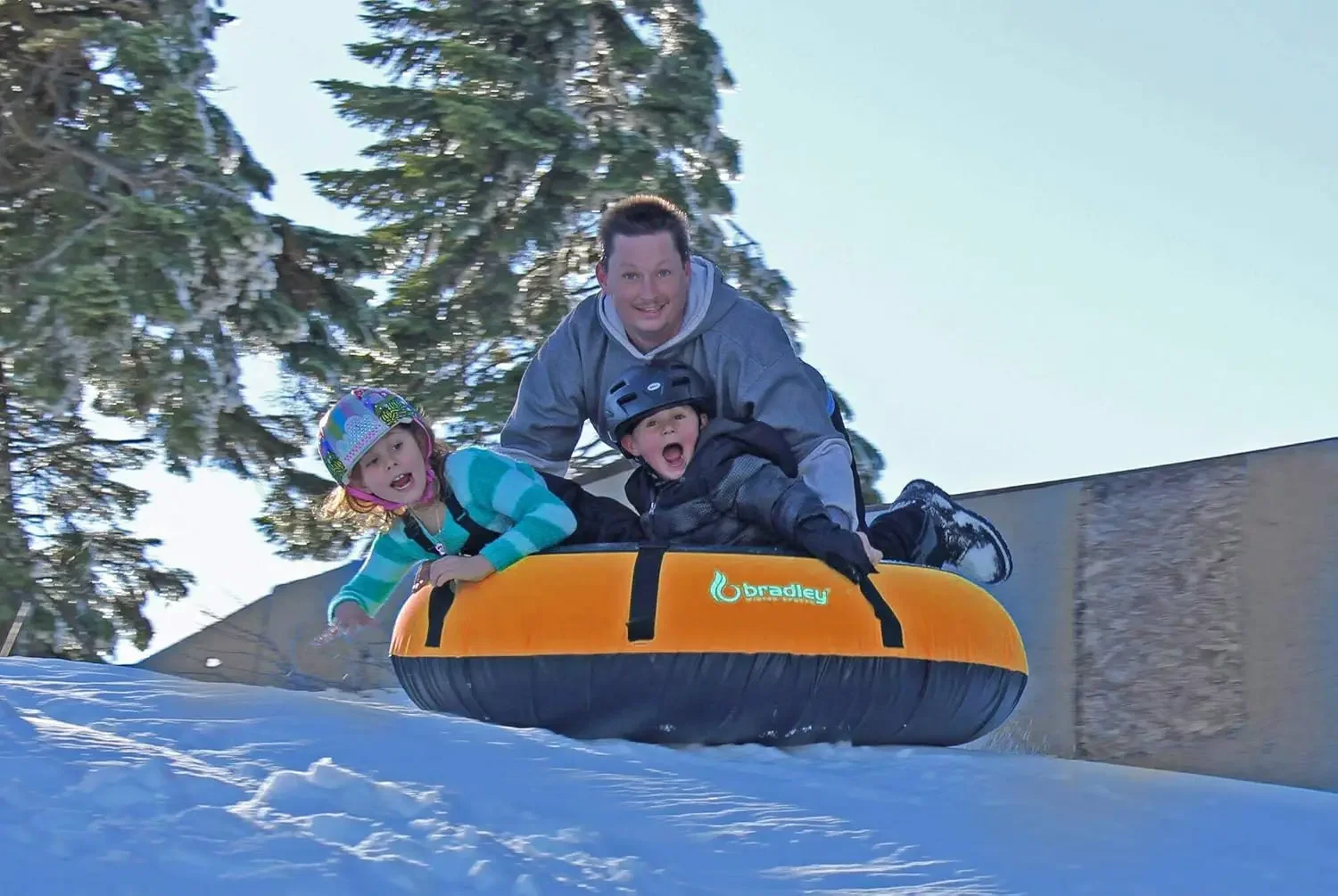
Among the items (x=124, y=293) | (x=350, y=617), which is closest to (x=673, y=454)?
(x=350, y=617)

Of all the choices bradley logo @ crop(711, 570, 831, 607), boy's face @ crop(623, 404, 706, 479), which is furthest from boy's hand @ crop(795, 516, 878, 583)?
boy's face @ crop(623, 404, 706, 479)

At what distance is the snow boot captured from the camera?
16.5ft

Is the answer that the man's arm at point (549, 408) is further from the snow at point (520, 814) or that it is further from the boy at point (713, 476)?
the snow at point (520, 814)

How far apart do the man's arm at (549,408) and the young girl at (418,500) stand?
50 cm

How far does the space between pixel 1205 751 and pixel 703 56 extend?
6.91 m

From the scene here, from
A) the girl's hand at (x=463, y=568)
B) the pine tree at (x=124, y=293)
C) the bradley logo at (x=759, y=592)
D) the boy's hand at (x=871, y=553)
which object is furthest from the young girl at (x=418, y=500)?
the pine tree at (x=124, y=293)

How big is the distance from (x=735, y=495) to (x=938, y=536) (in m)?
0.95

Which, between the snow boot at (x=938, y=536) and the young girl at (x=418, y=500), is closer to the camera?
the young girl at (x=418, y=500)

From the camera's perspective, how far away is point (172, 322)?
8.97m

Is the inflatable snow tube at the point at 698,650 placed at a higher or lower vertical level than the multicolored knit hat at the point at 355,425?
lower

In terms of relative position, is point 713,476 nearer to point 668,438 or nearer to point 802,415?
point 668,438

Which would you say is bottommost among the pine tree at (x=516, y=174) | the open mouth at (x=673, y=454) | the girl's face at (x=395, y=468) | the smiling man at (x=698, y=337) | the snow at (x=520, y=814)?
the snow at (x=520, y=814)

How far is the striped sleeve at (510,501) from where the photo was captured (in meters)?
4.35

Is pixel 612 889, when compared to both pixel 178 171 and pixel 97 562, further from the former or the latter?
pixel 97 562
